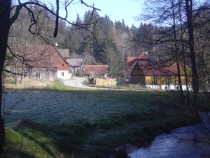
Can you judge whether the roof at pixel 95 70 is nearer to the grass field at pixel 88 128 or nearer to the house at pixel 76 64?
the house at pixel 76 64

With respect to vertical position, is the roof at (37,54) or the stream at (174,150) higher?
the roof at (37,54)

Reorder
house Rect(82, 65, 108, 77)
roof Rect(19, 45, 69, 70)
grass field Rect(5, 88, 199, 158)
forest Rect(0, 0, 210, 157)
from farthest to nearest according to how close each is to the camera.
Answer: house Rect(82, 65, 108, 77)
roof Rect(19, 45, 69, 70)
grass field Rect(5, 88, 199, 158)
forest Rect(0, 0, 210, 157)

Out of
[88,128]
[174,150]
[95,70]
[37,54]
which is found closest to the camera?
[174,150]

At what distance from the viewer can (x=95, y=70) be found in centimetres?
9762

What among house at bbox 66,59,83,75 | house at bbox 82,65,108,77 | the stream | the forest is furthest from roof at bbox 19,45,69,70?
house at bbox 66,59,83,75

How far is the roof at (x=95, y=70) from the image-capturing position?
96963 millimetres

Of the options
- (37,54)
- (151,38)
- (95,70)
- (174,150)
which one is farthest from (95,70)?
(174,150)

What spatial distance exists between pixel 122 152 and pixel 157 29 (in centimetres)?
1435

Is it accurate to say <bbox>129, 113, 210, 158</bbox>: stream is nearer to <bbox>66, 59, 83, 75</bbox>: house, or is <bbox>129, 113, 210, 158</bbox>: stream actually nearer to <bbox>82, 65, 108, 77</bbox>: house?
<bbox>82, 65, 108, 77</bbox>: house

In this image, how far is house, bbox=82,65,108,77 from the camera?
3816 inches

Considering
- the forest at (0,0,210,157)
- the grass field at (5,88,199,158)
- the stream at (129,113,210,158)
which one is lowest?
the stream at (129,113,210,158)

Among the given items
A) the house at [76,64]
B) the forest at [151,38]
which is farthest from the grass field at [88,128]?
the house at [76,64]

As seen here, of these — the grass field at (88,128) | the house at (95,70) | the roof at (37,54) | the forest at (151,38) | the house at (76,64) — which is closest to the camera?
the forest at (151,38)

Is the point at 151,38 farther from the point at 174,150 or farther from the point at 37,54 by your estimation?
the point at 174,150
